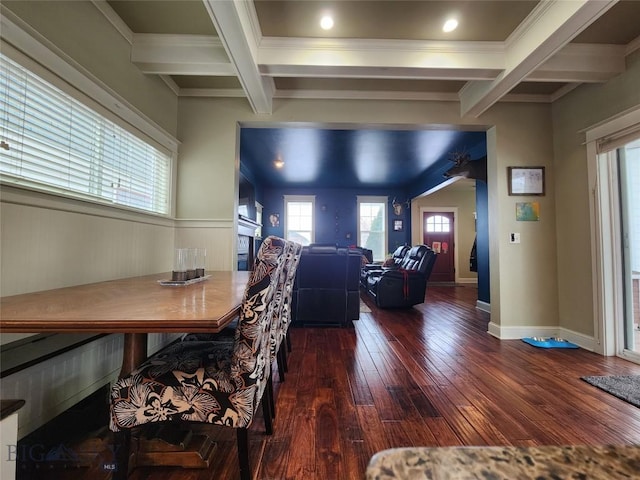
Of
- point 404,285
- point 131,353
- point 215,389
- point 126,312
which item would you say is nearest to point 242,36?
point 126,312

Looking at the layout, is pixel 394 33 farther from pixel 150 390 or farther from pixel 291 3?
pixel 150 390

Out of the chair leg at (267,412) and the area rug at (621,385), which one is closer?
the chair leg at (267,412)

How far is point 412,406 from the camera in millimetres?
1699

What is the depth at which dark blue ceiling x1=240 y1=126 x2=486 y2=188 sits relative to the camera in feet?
13.4

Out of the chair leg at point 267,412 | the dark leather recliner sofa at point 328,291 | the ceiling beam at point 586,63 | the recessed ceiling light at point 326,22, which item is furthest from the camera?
the dark leather recliner sofa at point 328,291

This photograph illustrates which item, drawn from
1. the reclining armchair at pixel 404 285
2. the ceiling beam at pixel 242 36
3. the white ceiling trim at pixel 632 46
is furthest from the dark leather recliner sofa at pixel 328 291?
the white ceiling trim at pixel 632 46

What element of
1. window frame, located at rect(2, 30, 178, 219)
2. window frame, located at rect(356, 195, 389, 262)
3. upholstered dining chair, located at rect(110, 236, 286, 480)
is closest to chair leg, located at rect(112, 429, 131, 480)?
upholstered dining chair, located at rect(110, 236, 286, 480)

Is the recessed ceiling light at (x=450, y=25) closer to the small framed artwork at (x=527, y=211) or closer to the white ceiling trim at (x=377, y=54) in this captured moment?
the white ceiling trim at (x=377, y=54)

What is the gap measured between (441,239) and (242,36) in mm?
7418

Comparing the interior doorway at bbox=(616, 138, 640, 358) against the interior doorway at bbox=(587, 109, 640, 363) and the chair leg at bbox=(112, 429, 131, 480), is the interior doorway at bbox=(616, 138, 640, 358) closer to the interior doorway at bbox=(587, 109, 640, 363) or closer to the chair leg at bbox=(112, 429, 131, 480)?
the interior doorway at bbox=(587, 109, 640, 363)

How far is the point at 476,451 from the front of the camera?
0.28 m

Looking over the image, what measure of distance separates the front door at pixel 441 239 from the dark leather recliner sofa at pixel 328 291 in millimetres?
5221

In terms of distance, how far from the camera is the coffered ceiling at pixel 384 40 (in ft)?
6.32

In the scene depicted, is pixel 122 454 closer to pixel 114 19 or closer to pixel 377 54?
pixel 114 19
